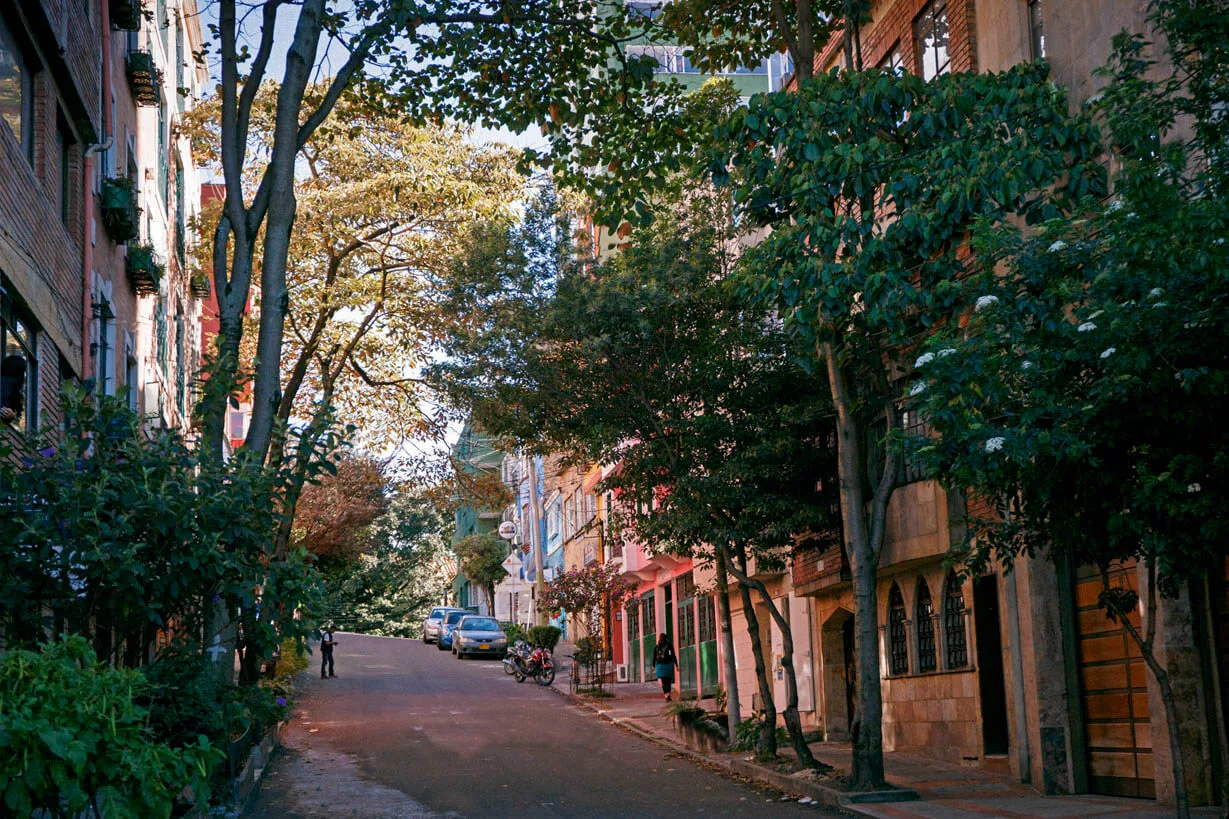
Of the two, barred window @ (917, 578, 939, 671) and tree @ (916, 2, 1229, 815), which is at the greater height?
tree @ (916, 2, 1229, 815)

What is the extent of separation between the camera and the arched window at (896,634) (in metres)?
22.2

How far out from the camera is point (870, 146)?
1457cm

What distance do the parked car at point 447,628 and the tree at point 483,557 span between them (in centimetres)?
835

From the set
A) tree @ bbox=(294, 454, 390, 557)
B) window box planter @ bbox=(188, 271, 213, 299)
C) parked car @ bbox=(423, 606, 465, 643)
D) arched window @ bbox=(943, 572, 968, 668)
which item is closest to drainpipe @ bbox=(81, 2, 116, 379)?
arched window @ bbox=(943, 572, 968, 668)

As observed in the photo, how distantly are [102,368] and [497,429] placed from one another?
22.3 ft

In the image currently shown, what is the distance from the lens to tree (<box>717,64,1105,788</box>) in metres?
14.1

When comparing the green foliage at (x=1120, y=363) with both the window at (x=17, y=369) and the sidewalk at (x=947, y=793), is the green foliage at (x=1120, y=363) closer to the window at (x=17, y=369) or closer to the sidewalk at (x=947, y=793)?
the sidewalk at (x=947, y=793)

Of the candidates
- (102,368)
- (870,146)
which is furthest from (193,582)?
(102,368)

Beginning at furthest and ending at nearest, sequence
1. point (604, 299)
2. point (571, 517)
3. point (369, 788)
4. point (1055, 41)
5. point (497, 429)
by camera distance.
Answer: point (571, 517) < point (497, 429) < point (604, 299) < point (369, 788) < point (1055, 41)

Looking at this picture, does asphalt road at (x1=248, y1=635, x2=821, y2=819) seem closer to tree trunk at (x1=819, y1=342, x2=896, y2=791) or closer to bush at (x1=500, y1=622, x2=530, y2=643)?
tree trunk at (x1=819, y1=342, x2=896, y2=791)

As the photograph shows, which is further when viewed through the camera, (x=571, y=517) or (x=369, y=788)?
(x=571, y=517)

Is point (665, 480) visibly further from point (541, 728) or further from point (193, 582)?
point (193, 582)

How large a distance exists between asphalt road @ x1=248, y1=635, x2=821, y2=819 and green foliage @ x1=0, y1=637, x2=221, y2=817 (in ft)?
30.9

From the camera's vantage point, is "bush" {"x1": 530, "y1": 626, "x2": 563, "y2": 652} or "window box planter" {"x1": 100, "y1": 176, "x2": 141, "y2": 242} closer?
"window box planter" {"x1": 100, "y1": 176, "x2": 141, "y2": 242}
